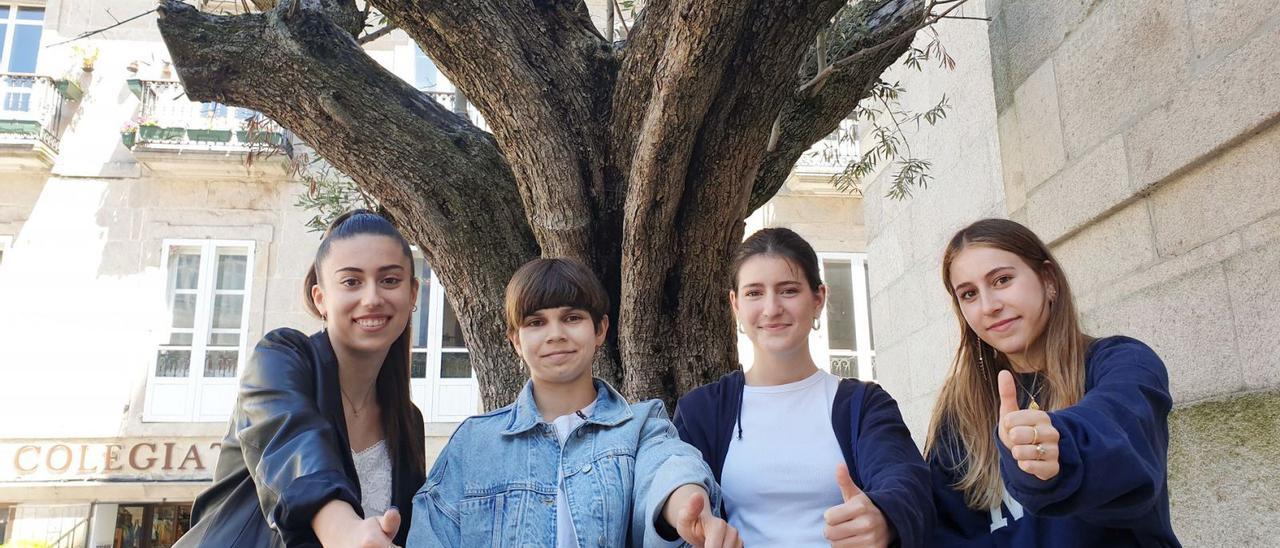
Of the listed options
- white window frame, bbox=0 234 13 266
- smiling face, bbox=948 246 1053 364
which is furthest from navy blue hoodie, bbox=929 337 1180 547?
white window frame, bbox=0 234 13 266

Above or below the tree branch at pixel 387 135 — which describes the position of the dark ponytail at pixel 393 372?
below

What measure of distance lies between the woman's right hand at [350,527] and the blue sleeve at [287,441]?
0.07 ft

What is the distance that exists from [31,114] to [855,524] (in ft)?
46.6

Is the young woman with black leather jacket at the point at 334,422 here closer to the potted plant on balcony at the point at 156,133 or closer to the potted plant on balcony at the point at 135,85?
the potted plant on balcony at the point at 156,133

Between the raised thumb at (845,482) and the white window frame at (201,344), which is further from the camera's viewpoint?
the white window frame at (201,344)

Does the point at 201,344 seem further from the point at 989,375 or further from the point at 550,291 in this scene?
the point at 989,375

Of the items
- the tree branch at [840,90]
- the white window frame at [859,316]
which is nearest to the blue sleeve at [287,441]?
the tree branch at [840,90]

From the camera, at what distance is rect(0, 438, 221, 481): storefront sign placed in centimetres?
1126

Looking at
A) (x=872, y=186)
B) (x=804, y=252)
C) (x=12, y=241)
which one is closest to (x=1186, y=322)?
(x=804, y=252)

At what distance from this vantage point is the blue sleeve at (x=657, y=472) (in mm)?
1862

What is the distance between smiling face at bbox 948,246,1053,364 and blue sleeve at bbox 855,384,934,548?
32 cm

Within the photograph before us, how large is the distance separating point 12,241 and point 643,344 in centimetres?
1266

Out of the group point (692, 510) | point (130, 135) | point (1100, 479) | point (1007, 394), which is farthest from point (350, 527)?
point (130, 135)

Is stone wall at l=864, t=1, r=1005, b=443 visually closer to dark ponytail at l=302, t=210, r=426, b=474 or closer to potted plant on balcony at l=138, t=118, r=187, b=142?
dark ponytail at l=302, t=210, r=426, b=474
